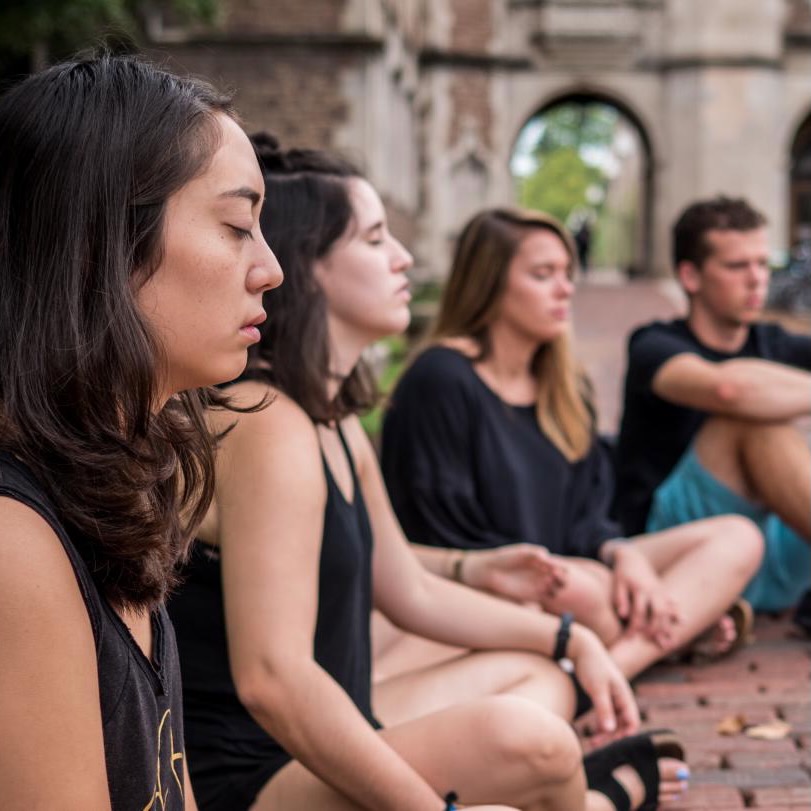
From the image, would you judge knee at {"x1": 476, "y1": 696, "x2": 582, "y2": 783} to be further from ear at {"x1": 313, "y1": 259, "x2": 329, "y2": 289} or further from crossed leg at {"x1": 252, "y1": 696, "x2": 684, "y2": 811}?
ear at {"x1": 313, "y1": 259, "x2": 329, "y2": 289}

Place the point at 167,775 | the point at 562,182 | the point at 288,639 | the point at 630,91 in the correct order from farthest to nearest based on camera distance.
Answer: the point at 562,182
the point at 630,91
the point at 288,639
the point at 167,775

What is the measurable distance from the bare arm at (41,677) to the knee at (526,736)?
1.18 m

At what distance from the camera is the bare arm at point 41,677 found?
1335 millimetres

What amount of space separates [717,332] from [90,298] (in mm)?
4102

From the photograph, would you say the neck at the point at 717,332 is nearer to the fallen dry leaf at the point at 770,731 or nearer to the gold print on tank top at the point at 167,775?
the fallen dry leaf at the point at 770,731

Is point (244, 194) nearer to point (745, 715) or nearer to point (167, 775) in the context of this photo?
point (167, 775)

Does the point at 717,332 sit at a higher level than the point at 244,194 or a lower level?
lower

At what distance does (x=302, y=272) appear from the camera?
287 cm

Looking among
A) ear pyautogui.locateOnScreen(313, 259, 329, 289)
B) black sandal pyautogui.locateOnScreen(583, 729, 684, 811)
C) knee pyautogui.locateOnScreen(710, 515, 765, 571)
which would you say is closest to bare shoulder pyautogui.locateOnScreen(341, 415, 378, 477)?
ear pyautogui.locateOnScreen(313, 259, 329, 289)

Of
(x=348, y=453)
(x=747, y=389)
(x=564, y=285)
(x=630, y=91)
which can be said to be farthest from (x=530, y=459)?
(x=630, y=91)

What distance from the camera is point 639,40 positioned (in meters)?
29.8

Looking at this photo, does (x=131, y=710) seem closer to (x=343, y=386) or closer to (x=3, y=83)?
(x=3, y=83)

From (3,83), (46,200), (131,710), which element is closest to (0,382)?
(46,200)

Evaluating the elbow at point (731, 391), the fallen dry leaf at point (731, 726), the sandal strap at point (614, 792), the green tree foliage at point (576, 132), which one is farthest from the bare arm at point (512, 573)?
the green tree foliage at point (576, 132)
